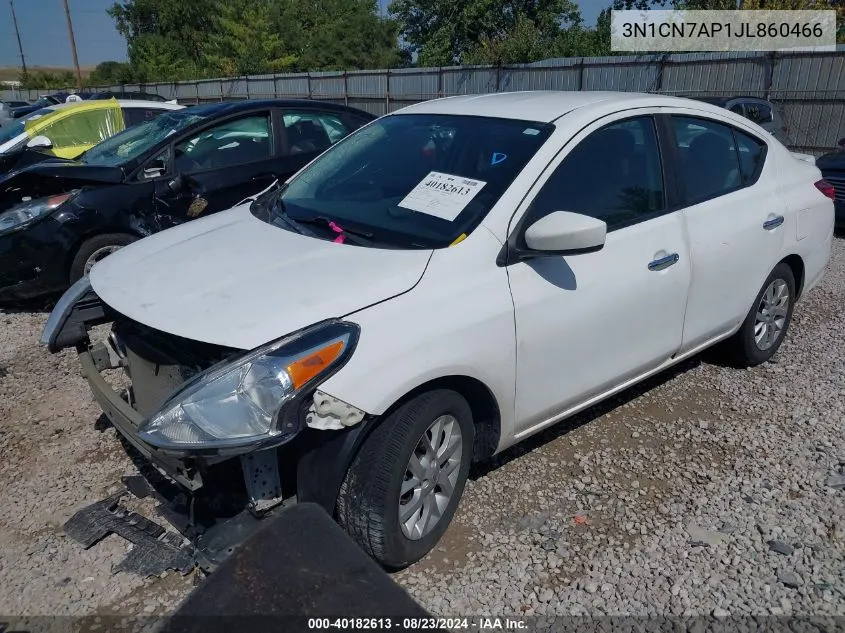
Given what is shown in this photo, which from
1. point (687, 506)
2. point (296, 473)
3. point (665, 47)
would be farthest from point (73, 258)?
point (665, 47)

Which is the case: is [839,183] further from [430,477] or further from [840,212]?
[430,477]

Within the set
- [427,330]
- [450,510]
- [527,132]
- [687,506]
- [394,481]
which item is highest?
[527,132]

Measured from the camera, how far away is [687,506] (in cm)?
309

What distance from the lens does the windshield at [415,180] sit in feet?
9.19

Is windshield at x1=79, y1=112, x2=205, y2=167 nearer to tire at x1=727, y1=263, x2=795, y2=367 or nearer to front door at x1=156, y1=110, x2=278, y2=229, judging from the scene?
front door at x1=156, y1=110, x2=278, y2=229

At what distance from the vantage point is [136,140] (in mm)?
6168

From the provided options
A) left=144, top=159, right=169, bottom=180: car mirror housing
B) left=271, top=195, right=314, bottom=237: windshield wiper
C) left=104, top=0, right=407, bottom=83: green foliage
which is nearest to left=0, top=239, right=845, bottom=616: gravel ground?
left=271, top=195, right=314, bottom=237: windshield wiper

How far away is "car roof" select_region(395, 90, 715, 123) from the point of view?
321 centimetres

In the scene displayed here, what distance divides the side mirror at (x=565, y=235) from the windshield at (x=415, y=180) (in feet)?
0.80

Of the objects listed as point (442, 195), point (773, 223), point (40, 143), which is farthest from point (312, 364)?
point (40, 143)

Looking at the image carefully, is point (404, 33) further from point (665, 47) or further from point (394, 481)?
point (394, 481)

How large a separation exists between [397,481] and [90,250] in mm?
4202

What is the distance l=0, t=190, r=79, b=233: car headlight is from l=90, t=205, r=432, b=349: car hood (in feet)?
8.95

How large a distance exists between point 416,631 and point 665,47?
896 inches
